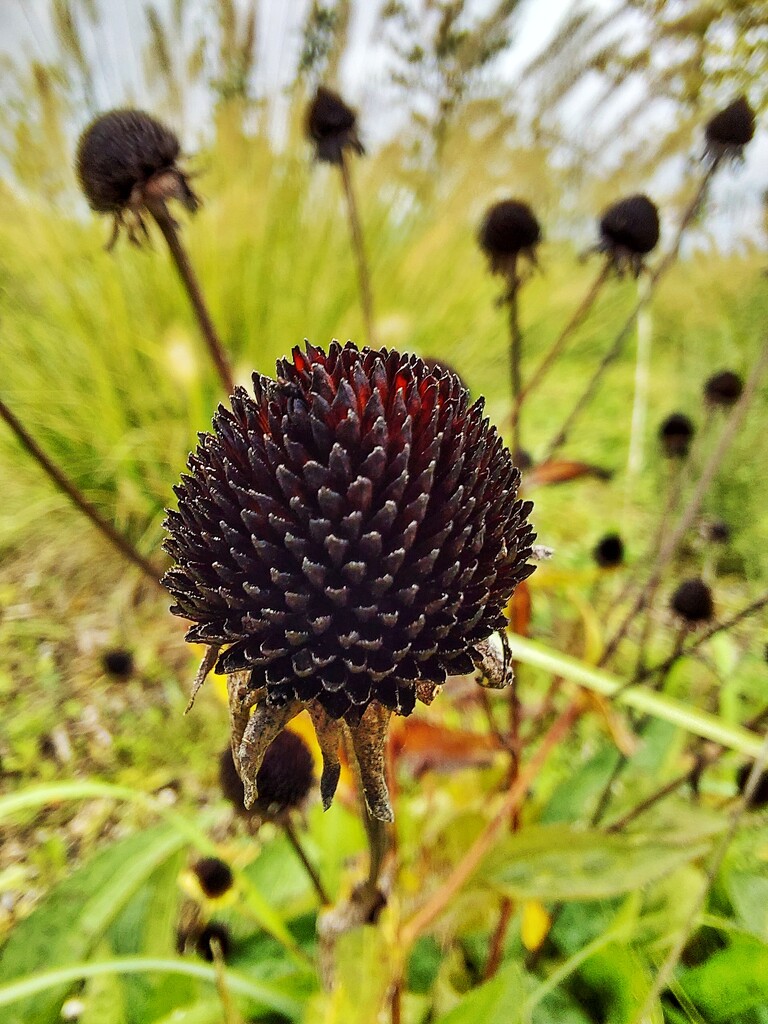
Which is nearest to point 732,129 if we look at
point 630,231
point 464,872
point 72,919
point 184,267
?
point 630,231

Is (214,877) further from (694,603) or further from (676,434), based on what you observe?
(676,434)

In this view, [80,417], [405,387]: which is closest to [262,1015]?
[405,387]

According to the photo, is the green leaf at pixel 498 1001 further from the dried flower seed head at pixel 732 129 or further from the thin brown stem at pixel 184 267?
the dried flower seed head at pixel 732 129

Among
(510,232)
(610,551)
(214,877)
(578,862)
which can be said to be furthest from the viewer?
(610,551)

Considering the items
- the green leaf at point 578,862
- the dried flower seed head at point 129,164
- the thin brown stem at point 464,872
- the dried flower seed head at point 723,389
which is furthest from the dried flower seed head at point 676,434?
the dried flower seed head at point 129,164

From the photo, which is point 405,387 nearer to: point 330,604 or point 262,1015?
point 330,604
